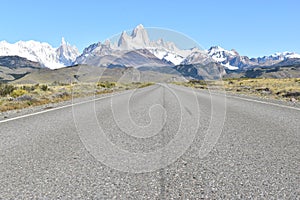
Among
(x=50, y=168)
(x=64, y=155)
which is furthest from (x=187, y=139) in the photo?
(x=50, y=168)

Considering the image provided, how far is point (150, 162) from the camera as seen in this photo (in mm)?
4766

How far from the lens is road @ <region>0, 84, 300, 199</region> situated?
3.55 metres

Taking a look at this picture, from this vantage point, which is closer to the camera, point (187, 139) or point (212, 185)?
point (212, 185)

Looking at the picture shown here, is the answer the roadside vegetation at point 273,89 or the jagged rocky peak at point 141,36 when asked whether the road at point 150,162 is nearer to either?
the jagged rocky peak at point 141,36

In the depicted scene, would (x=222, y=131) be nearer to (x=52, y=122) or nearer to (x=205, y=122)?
(x=205, y=122)

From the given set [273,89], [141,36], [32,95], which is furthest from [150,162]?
[273,89]

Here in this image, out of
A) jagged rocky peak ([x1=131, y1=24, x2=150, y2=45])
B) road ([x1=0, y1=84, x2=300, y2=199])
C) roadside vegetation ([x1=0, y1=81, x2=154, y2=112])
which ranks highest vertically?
jagged rocky peak ([x1=131, y1=24, x2=150, y2=45])

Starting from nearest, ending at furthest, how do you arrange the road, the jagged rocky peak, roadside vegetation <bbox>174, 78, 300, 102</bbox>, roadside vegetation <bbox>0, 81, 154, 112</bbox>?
the road → the jagged rocky peak → roadside vegetation <bbox>0, 81, 154, 112</bbox> → roadside vegetation <bbox>174, 78, 300, 102</bbox>

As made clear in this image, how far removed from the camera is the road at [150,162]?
3555 mm

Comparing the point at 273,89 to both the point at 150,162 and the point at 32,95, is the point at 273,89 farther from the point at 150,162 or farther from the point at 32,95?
the point at 150,162

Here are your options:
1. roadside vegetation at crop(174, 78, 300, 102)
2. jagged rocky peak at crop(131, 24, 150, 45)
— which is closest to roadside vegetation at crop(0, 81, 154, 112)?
jagged rocky peak at crop(131, 24, 150, 45)

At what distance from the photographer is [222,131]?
24.6 ft

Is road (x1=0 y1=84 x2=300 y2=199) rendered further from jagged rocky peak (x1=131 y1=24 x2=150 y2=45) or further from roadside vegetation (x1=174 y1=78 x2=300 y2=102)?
roadside vegetation (x1=174 y1=78 x2=300 y2=102)

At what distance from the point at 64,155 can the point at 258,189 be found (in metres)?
3.19
